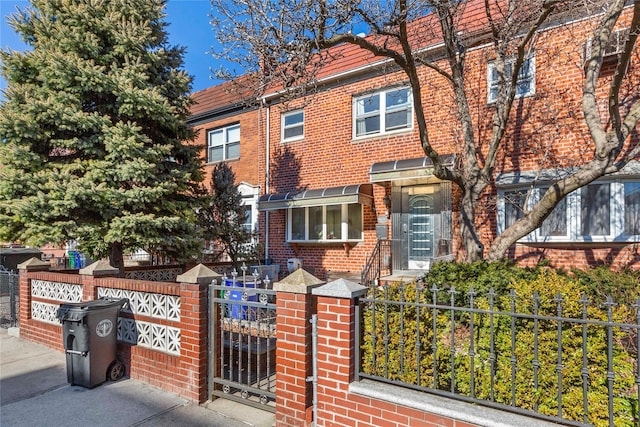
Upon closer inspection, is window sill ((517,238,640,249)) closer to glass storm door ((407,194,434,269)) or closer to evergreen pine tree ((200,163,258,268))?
glass storm door ((407,194,434,269))

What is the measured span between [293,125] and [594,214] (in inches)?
325

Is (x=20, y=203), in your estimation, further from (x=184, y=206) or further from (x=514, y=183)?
(x=514, y=183)

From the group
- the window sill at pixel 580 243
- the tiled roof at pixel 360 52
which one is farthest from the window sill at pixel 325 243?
the tiled roof at pixel 360 52

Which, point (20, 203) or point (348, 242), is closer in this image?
point (20, 203)

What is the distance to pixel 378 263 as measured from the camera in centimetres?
889

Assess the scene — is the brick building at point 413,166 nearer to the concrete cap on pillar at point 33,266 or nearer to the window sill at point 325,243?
the window sill at point 325,243

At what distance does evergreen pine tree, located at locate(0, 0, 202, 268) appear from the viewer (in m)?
6.77

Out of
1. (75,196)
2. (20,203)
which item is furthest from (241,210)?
(20,203)

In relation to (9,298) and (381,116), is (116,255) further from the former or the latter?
(381,116)

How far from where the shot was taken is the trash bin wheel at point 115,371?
186 inches

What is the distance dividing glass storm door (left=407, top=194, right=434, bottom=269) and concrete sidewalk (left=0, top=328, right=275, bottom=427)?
622 centimetres

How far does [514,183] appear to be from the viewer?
305 inches

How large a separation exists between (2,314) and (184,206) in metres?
4.63

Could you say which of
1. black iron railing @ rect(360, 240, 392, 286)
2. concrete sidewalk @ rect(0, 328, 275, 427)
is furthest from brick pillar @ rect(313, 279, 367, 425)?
black iron railing @ rect(360, 240, 392, 286)
